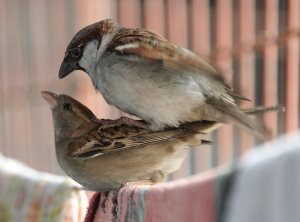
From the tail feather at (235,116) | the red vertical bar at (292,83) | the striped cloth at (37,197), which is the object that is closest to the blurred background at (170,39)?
the red vertical bar at (292,83)

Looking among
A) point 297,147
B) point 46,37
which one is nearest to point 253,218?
point 297,147

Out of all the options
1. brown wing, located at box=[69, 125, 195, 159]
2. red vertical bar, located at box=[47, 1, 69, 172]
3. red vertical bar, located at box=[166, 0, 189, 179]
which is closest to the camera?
brown wing, located at box=[69, 125, 195, 159]

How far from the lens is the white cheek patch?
524 millimetres

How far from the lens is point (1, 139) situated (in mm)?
1787

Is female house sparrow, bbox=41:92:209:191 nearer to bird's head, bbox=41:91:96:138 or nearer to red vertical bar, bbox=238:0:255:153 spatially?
bird's head, bbox=41:91:96:138

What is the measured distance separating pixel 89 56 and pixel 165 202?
0.18 metres

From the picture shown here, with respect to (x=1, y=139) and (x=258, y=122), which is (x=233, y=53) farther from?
(x=1, y=139)

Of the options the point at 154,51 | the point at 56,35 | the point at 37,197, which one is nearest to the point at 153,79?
the point at 154,51

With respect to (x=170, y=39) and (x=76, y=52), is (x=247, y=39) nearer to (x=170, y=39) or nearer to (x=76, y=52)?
(x=170, y=39)

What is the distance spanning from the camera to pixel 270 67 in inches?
55.0

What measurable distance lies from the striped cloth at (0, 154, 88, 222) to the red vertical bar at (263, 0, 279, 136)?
79 centimetres

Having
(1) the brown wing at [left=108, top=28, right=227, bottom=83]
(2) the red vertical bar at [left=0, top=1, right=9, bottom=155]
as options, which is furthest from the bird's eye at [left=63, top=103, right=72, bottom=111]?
(2) the red vertical bar at [left=0, top=1, right=9, bottom=155]

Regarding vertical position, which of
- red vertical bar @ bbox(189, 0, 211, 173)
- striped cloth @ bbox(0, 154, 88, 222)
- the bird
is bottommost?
striped cloth @ bbox(0, 154, 88, 222)

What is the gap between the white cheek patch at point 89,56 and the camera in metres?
0.52
